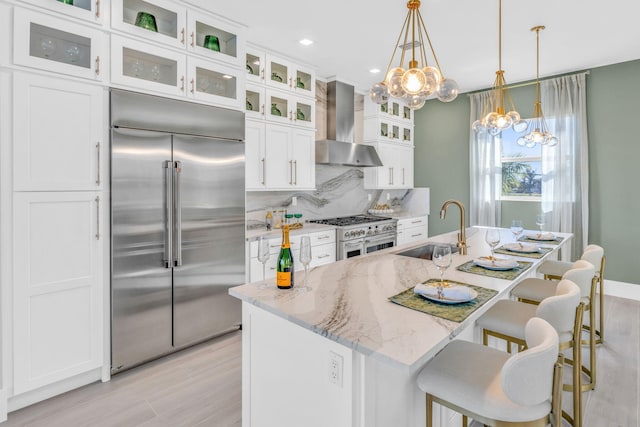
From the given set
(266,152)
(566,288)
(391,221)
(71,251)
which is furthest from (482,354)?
(391,221)

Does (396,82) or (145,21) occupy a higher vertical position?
(145,21)

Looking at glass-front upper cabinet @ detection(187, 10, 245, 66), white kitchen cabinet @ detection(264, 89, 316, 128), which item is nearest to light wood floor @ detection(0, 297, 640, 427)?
white kitchen cabinet @ detection(264, 89, 316, 128)

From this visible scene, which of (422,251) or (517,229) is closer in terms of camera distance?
(422,251)

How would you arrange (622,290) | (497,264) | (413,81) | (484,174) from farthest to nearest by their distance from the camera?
1. (484,174)
2. (622,290)
3. (497,264)
4. (413,81)

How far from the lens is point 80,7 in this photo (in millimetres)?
2406

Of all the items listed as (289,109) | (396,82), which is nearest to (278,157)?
(289,109)

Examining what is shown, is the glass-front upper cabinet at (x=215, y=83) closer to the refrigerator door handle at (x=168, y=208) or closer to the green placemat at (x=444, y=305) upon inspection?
the refrigerator door handle at (x=168, y=208)

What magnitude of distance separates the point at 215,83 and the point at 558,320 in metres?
3.13

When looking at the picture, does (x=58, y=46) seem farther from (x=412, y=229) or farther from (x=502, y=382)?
(x=412, y=229)

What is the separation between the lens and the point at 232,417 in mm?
2105

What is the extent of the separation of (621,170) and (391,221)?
292 cm

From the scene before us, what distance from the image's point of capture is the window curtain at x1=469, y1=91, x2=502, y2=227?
530cm

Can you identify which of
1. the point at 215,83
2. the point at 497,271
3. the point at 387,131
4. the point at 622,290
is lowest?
the point at 622,290

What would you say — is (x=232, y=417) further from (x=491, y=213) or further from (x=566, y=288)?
(x=491, y=213)
